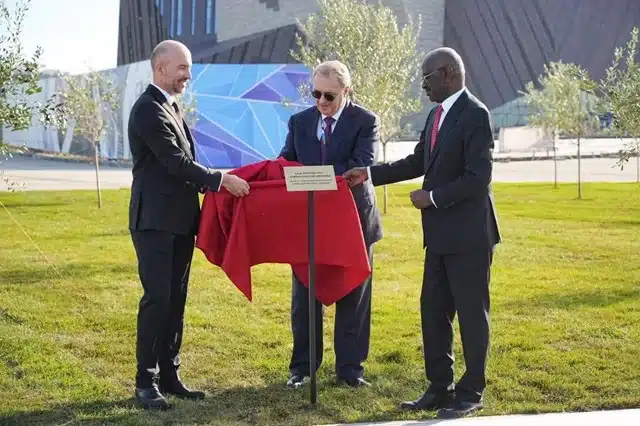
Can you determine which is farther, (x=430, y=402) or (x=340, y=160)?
(x=340, y=160)

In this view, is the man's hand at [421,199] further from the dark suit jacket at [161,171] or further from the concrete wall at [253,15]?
the concrete wall at [253,15]

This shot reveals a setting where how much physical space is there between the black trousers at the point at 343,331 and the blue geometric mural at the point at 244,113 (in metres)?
39.3

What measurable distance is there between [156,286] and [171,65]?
1.49 m

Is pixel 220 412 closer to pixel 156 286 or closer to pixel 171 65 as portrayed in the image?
pixel 156 286

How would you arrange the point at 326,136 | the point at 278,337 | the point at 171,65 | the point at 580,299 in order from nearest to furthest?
the point at 171,65 → the point at 326,136 → the point at 278,337 → the point at 580,299

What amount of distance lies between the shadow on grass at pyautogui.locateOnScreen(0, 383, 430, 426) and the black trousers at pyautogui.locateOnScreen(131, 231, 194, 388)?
0.31m

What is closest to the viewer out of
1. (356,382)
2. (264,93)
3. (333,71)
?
(333,71)

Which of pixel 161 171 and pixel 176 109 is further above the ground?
pixel 176 109

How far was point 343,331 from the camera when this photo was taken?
23.8 feet

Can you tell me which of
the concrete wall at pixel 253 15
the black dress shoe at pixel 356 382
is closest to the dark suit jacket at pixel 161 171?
the black dress shoe at pixel 356 382

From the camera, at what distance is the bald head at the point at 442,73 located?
19.7 ft

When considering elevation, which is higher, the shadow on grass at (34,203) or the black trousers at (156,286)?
the black trousers at (156,286)

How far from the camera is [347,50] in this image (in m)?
23.9

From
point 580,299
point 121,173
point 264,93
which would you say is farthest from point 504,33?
point 580,299
